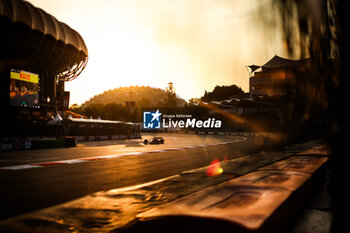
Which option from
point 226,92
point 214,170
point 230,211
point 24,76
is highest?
point 226,92

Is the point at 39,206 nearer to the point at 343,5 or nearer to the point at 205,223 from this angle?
the point at 205,223

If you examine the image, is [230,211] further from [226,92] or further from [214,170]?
[226,92]

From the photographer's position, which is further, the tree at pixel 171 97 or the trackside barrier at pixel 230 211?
the tree at pixel 171 97

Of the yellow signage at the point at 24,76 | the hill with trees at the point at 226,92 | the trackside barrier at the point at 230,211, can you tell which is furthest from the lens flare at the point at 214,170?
the hill with trees at the point at 226,92

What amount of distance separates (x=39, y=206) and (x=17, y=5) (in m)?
41.3

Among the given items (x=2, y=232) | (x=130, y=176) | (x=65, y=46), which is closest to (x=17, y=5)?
(x=65, y=46)

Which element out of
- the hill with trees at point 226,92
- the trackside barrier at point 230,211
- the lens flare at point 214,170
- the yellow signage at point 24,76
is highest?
the hill with trees at point 226,92

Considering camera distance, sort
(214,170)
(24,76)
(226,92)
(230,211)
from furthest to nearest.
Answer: (226,92) < (24,76) < (214,170) < (230,211)

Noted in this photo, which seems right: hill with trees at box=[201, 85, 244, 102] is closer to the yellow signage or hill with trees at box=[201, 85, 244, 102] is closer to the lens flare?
the yellow signage

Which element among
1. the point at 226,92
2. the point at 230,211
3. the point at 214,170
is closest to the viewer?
the point at 230,211

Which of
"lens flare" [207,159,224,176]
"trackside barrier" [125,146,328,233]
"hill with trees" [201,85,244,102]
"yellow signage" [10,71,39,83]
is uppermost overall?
"hill with trees" [201,85,244,102]

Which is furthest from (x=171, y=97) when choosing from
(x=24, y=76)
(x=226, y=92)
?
(x=24, y=76)

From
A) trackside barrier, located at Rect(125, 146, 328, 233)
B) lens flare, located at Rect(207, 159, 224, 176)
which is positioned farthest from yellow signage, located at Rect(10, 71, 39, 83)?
trackside barrier, located at Rect(125, 146, 328, 233)

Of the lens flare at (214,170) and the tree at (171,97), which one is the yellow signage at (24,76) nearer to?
the lens flare at (214,170)
